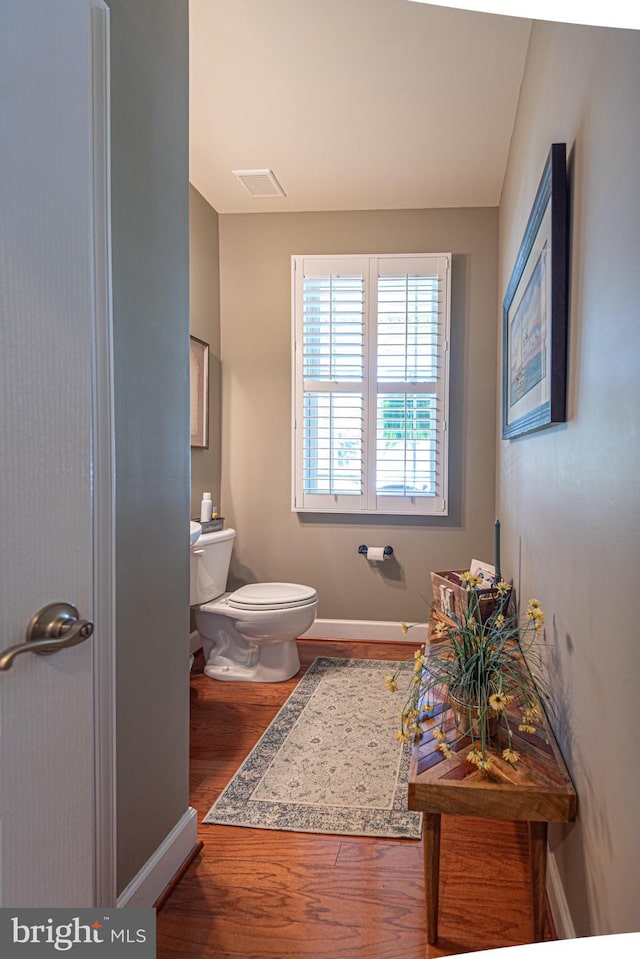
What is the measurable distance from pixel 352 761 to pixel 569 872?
43.4 inches

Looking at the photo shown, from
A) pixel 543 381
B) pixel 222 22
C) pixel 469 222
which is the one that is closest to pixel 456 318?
pixel 469 222

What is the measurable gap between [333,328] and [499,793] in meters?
3.05

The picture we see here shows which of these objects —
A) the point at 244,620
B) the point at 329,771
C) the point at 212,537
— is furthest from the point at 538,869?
the point at 212,537

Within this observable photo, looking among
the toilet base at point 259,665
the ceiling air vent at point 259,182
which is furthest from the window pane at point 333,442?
the ceiling air vent at point 259,182

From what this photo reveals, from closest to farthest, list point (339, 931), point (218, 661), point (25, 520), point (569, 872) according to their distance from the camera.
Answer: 1. point (25, 520)
2. point (569, 872)
3. point (339, 931)
4. point (218, 661)

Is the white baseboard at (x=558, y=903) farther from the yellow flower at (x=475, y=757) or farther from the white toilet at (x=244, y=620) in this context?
the white toilet at (x=244, y=620)

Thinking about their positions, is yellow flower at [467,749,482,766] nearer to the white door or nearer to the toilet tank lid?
the white door

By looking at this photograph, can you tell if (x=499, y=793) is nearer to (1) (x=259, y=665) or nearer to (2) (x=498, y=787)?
(2) (x=498, y=787)

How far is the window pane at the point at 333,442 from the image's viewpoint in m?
4.00

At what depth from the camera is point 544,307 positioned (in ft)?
5.73

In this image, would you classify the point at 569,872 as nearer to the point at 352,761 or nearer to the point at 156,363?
the point at 352,761

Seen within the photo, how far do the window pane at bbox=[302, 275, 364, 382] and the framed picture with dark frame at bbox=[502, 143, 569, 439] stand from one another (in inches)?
61.6

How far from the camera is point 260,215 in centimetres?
414

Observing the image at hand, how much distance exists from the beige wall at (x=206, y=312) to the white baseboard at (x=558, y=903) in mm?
2574
